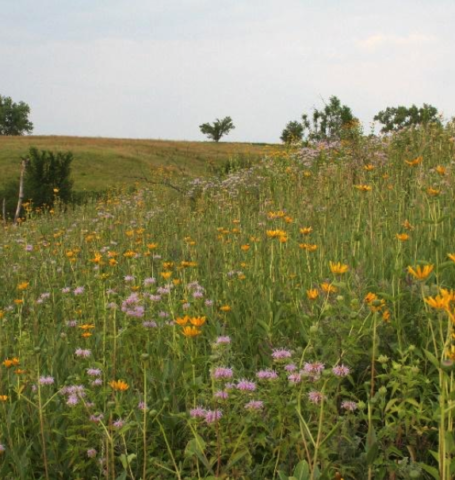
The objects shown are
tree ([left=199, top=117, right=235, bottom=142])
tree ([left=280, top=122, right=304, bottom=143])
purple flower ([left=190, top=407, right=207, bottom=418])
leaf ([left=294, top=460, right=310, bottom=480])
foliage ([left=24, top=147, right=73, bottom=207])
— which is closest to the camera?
leaf ([left=294, top=460, right=310, bottom=480])

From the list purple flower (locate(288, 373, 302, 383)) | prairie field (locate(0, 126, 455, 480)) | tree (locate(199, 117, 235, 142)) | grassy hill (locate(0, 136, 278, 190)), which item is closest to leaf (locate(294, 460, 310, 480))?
prairie field (locate(0, 126, 455, 480))

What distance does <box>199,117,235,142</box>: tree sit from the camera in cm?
7112

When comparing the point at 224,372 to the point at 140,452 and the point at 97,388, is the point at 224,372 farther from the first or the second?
the point at 97,388

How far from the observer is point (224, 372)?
1.82 meters

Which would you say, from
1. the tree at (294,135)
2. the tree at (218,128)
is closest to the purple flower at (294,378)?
the tree at (294,135)

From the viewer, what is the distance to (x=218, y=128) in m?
71.4

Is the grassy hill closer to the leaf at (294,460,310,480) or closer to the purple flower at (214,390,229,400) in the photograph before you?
the purple flower at (214,390,229,400)

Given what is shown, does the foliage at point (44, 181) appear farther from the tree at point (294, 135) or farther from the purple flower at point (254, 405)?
the purple flower at point (254, 405)

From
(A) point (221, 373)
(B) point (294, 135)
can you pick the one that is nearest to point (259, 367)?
(A) point (221, 373)

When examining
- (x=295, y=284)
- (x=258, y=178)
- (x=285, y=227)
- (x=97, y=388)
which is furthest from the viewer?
(x=258, y=178)

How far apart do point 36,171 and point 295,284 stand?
15280mm

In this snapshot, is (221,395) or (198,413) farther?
(198,413)

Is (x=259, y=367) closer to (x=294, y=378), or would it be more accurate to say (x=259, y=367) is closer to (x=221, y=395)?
(x=294, y=378)

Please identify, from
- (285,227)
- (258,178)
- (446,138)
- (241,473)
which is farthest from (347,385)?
(258,178)
